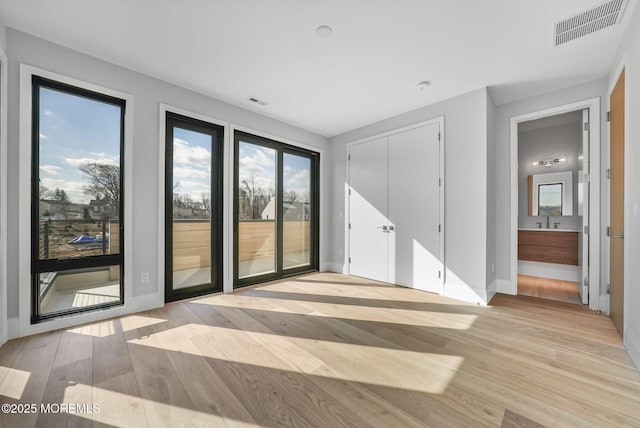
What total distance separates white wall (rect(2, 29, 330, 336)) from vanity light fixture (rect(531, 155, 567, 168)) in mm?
5203

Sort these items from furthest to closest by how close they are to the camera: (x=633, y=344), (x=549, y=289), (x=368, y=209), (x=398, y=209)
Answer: (x=368, y=209) < (x=398, y=209) < (x=549, y=289) < (x=633, y=344)

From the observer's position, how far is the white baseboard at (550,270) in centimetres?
414

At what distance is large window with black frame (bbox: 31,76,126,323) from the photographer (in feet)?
7.66

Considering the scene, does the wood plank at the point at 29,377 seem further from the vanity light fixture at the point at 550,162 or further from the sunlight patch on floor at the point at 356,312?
the vanity light fixture at the point at 550,162

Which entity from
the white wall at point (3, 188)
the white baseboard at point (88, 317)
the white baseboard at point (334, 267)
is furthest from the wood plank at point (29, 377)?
the white baseboard at point (334, 267)

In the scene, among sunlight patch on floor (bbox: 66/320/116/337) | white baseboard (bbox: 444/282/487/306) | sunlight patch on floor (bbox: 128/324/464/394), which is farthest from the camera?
white baseboard (bbox: 444/282/487/306)

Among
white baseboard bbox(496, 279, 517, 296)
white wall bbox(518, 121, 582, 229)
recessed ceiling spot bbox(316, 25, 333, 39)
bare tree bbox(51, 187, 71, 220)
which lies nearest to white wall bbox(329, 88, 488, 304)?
white baseboard bbox(496, 279, 517, 296)

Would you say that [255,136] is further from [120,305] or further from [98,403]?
[98,403]

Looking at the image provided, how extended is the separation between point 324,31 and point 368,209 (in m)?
2.79

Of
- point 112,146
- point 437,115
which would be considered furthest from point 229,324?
point 437,115

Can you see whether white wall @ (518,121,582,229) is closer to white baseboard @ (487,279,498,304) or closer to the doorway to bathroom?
the doorway to bathroom

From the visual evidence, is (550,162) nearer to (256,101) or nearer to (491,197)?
(491,197)

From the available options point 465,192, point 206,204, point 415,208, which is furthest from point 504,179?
point 206,204

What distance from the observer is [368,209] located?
4.39m
